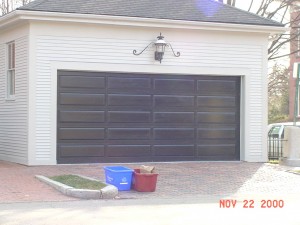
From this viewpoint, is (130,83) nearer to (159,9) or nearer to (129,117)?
(129,117)

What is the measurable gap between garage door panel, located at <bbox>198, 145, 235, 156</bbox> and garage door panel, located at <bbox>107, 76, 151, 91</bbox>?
2531mm

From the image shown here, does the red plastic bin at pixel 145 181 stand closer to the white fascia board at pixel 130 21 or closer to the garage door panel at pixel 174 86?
the garage door panel at pixel 174 86

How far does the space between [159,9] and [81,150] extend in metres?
4.89

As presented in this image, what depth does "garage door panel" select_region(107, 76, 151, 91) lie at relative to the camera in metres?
15.9

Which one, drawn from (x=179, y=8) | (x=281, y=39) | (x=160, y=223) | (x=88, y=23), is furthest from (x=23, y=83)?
(x=281, y=39)

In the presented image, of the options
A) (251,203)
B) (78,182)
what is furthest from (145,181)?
(251,203)

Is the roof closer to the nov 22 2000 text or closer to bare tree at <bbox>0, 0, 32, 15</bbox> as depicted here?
the nov 22 2000 text

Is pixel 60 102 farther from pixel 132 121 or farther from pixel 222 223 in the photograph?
pixel 222 223

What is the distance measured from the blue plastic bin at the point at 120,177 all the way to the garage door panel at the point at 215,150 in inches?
217

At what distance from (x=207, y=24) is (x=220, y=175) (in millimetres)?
4736

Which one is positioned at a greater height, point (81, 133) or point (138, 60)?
point (138, 60)

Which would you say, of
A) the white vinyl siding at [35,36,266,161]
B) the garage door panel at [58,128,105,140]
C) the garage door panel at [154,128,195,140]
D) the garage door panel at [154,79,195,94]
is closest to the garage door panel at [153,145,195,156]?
the garage door panel at [154,128,195,140]

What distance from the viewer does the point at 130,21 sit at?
50.9ft

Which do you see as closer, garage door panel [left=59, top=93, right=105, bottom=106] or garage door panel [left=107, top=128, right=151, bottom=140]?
garage door panel [left=59, top=93, right=105, bottom=106]
